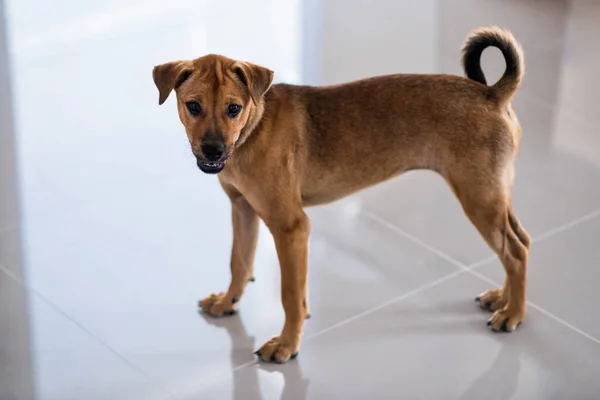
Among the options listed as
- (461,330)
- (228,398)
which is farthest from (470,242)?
(228,398)

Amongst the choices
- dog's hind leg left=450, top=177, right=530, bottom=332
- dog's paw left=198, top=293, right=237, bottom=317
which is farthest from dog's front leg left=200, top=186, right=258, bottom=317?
dog's hind leg left=450, top=177, right=530, bottom=332

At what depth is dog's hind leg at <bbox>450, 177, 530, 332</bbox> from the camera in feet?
12.5

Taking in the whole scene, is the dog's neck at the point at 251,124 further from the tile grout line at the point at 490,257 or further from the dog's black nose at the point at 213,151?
the tile grout line at the point at 490,257

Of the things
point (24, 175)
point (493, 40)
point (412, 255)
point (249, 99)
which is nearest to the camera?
point (249, 99)

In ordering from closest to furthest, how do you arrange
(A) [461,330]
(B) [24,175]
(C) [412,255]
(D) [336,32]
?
1. (A) [461,330]
2. (C) [412,255]
3. (B) [24,175]
4. (D) [336,32]

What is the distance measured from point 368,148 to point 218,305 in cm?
91

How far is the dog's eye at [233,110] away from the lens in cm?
345

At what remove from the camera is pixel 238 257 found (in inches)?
161

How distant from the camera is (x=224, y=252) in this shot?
15.0ft

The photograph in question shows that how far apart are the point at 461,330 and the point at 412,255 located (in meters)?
0.56

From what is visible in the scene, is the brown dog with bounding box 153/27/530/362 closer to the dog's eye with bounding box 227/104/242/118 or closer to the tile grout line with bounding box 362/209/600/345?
the dog's eye with bounding box 227/104/242/118

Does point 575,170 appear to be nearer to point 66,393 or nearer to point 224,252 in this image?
point 224,252

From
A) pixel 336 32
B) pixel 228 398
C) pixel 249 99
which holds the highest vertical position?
pixel 249 99

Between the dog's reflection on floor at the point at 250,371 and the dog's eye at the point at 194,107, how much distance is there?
3.33ft
